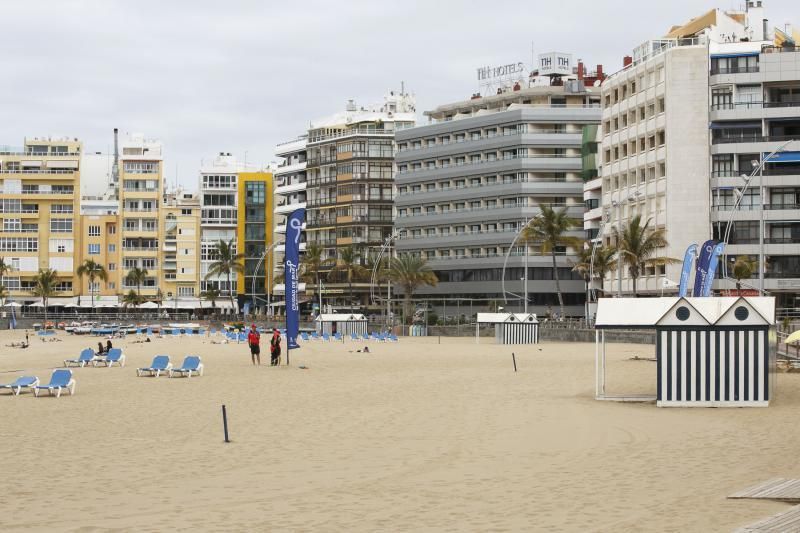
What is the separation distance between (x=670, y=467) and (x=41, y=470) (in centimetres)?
954

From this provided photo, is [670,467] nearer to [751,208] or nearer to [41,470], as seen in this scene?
[41,470]

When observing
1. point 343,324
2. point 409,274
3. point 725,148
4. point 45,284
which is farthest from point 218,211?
point 725,148

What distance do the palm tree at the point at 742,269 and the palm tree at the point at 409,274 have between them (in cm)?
3840

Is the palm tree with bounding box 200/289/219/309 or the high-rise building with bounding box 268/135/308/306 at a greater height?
the high-rise building with bounding box 268/135/308/306

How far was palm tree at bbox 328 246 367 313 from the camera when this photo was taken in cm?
11862

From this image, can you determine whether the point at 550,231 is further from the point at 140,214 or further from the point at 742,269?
the point at 140,214

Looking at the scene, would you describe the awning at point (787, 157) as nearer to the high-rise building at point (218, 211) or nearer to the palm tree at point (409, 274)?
the palm tree at point (409, 274)

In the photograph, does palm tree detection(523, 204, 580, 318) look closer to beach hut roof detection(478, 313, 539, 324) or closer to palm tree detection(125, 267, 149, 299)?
beach hut roof detection(478, 313, 539, 324)

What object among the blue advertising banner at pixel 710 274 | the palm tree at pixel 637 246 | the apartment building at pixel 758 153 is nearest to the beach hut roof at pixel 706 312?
the blue advertising banner at pixel 710 274

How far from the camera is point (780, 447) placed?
1947 centimetres

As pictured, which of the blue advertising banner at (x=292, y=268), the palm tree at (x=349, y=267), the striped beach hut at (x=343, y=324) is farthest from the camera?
the palm tree at (x=349, y=267)

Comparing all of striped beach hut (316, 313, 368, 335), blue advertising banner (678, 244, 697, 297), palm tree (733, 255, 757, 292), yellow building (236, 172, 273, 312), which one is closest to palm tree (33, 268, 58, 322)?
yellow building (236, 172, 273, 312)

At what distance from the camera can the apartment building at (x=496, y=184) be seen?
108 meters

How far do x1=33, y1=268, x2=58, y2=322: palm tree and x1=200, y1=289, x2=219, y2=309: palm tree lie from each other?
55.2 feet
